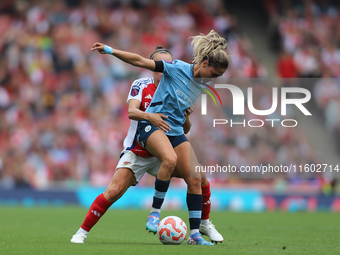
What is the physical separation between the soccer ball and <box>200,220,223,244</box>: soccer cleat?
450mm

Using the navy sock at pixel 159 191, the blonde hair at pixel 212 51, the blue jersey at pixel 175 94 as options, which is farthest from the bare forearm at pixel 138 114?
the blonde hair at pixel 212 51

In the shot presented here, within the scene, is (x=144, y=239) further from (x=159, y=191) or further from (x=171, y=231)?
(x=159, y=191)

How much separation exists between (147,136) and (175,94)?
0.56 meters

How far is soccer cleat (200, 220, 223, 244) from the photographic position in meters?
6.20

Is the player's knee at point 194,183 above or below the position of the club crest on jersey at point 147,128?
below

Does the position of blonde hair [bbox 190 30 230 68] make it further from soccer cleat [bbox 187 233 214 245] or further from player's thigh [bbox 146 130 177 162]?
soccer cleat [bbox 187 233 214 245]

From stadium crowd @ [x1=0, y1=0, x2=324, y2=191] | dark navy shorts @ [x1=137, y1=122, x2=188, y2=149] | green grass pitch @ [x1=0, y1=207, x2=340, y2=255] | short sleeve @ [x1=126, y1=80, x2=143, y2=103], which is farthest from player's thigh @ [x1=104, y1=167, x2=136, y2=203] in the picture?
stadium crowd @ [x1=0, y1=0, x2=324, y2=191]

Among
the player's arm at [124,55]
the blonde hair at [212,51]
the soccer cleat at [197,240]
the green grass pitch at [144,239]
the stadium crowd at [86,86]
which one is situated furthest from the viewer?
the stadium crowd at [86,86]

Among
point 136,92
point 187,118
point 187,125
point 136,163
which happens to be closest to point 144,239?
point 136,163

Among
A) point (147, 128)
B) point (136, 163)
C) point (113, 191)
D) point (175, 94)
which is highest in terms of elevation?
point (175, 94)

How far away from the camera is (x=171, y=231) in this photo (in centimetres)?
591

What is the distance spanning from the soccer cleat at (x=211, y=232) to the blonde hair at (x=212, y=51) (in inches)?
76.0

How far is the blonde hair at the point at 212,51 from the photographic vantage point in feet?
19.1

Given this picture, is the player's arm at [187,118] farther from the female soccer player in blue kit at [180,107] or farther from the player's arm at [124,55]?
the player's arm at [124,55]
